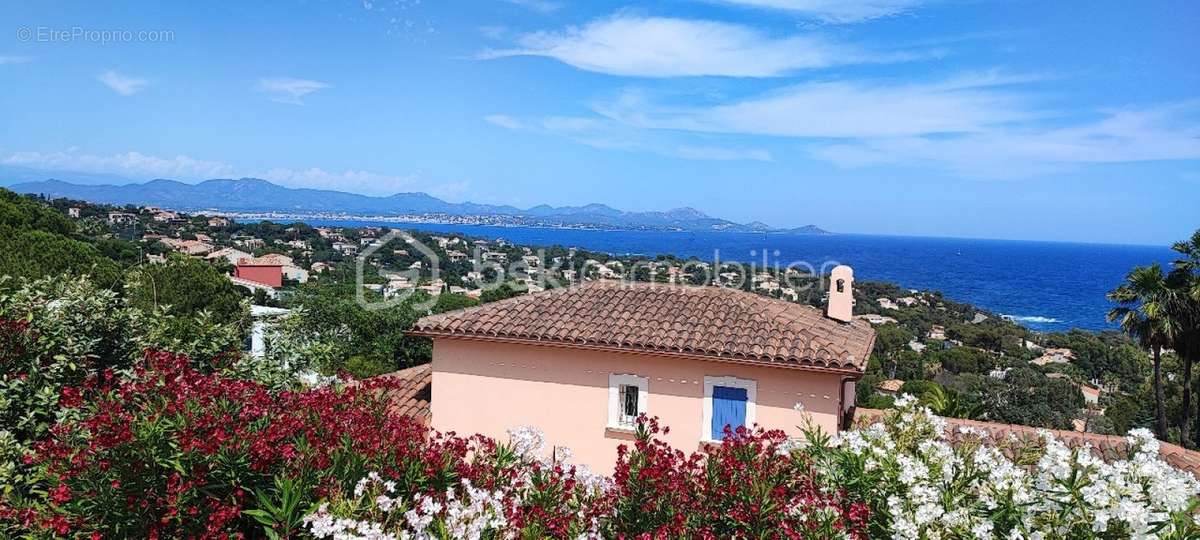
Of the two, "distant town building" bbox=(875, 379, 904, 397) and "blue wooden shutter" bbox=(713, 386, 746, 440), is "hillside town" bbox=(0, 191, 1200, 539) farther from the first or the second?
"distant town building" bbox=(875, 379, 904, 397)

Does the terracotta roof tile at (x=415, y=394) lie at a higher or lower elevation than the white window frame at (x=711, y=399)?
lower

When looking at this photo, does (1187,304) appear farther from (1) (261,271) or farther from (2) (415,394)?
(1) (261,271)

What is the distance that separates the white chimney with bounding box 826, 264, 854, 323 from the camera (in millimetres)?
15312

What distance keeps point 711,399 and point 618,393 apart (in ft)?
5.23

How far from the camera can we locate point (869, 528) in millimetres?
4820

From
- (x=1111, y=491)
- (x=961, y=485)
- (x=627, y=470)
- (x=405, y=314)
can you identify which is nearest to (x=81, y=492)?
(x=627, y=470)

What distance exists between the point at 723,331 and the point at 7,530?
9.94 metres

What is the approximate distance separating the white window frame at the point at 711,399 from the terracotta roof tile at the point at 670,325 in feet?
1.86

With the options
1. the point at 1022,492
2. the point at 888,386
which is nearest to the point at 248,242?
the point at 888,386

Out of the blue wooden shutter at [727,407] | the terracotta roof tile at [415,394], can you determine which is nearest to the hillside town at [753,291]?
the blue wooden shutter at [727,407]

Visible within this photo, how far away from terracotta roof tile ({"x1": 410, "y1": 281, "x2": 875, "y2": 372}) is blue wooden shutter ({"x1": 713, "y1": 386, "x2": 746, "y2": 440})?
0.73m

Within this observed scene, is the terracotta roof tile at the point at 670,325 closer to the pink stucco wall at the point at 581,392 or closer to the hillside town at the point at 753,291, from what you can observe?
the pink stucco wall at the point at 581,392

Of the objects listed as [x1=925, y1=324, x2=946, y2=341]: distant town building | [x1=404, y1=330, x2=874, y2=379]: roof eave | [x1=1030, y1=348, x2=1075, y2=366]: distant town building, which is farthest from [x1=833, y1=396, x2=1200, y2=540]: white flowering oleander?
[x1=925, y1=324, x2=946, y2=341]: distant town building

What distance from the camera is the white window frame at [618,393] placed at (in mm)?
12398
